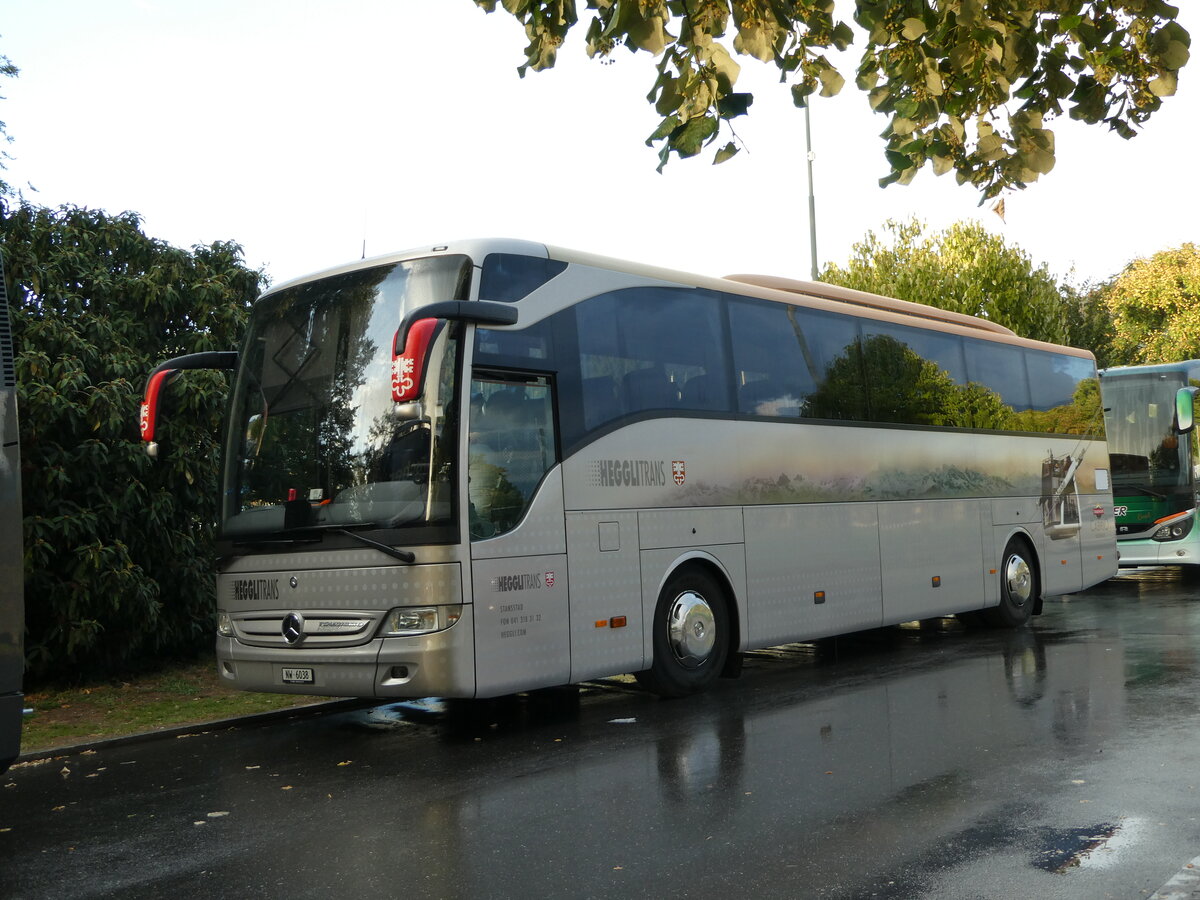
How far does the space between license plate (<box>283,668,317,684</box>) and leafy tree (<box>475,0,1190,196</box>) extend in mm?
4625

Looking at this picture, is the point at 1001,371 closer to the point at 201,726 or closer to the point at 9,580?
the point at 201,726

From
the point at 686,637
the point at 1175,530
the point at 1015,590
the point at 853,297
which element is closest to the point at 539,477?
the point at 686,637

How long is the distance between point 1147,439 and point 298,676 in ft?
56.9

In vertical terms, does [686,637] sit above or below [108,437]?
below

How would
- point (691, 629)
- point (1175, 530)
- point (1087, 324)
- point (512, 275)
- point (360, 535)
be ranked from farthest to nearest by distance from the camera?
point (1087, 324)
point (1175, 530)
point (691, 629)
point (512, 275)
point (360, 535)

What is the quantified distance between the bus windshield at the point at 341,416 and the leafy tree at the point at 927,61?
2708mm

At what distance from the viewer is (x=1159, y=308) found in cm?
4544

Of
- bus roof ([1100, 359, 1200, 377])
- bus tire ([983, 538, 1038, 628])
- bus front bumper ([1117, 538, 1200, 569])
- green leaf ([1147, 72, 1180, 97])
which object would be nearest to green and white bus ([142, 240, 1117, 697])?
bus tire ([983, 538, 1038, 628])

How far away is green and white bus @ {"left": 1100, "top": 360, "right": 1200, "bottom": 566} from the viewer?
2072cm

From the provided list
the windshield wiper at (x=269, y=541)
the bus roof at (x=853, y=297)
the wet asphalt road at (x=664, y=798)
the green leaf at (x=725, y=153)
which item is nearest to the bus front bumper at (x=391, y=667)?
the wet asphalt road at (x=664, y=798)

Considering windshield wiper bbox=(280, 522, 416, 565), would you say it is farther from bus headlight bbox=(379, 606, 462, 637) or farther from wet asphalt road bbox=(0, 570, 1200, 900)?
wet asphalt road bbox=(0, 570, 1200, 900)

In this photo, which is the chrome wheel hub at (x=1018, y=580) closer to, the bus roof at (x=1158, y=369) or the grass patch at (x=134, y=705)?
the bus roof at (x=1158, y=369)

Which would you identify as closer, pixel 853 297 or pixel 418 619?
pixel 418 619

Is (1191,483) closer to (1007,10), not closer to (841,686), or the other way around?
(841,686)
